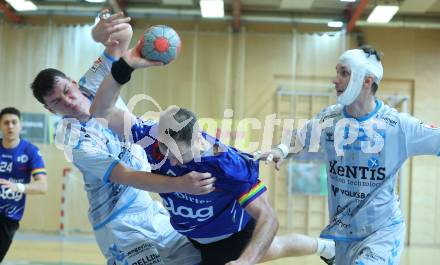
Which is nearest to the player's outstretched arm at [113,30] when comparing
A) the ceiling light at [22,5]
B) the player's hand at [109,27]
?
the player's hand at [109,27]

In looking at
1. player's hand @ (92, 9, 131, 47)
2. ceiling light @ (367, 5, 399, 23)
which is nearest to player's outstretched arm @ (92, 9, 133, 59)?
player's hand @ (92, 9, 131, 47)

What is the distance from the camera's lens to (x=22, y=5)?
46.1ft

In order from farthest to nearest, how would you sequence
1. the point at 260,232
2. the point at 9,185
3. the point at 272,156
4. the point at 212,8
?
the point at 212,8 → the point at 9,185 → the point at 272,156 → the point at 260,232

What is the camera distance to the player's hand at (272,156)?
12.6 ft

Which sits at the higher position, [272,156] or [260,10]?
[260,10]

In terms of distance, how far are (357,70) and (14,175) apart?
4.19m

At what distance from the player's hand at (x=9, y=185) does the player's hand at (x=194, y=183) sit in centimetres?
338

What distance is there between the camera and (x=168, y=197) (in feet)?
12.1

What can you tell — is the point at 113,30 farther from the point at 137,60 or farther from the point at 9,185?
the point at 9,185

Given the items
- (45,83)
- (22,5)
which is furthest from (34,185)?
(22,5)

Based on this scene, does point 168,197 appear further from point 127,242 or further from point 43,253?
point 43,253

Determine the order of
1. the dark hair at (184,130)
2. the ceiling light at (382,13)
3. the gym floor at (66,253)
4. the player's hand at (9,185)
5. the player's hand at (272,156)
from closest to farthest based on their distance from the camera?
the dark hair at (184,130) → the player's hand at (272,156) → the player's hand at (9,185) → the gym floor at (66,253) → the ceiling light at (382,13)

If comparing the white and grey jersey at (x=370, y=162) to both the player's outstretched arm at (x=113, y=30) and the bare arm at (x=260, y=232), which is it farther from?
the player's outstretched arm at (x=113, y=30)

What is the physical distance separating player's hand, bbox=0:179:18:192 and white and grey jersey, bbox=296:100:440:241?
3.50 m
